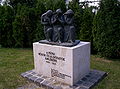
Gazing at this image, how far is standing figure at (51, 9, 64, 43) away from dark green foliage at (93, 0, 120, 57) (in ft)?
7.14

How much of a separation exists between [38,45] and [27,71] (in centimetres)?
93

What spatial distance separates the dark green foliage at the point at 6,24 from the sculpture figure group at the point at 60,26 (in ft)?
13.8

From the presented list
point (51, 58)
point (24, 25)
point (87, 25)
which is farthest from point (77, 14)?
point (51, 58)

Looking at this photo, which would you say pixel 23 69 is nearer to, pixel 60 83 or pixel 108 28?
pixel 60 83

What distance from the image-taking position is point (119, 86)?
349 cm

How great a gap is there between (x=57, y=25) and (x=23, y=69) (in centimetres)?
180

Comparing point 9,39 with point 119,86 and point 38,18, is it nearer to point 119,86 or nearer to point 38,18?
point 38,18

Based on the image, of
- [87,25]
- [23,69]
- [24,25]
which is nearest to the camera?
[23,69]

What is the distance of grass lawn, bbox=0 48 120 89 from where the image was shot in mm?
3618

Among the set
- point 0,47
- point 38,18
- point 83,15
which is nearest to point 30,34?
point 38,18

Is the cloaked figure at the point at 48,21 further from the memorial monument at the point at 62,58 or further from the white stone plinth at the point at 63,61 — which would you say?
the white stone plinth at the point at 63,61

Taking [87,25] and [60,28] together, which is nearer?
[60,28]

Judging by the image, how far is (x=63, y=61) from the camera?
11.5 feet

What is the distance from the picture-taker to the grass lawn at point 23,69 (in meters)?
3.62
